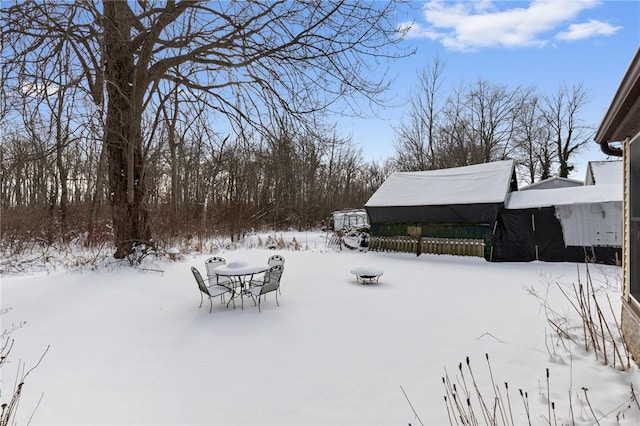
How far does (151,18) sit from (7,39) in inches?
124

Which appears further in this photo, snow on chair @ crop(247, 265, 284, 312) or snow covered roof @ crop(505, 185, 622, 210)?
snow covered roof @ crop(505, 185, 622, 210)

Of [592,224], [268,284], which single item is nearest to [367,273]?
[268,284]

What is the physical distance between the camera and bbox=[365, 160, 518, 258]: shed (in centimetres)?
1178

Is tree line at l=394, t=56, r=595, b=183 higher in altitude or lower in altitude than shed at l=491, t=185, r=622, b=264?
higher

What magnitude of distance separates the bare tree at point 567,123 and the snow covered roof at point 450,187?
22995 mm

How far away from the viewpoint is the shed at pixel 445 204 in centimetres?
1178

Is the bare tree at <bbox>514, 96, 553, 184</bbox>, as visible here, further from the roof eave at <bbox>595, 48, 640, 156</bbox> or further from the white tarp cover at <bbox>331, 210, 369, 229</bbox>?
the roof eave at <bbox>595, 48, 640, 156</bbox>

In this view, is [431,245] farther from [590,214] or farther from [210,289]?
[210,289]

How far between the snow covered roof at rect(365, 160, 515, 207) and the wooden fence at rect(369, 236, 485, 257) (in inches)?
50.3

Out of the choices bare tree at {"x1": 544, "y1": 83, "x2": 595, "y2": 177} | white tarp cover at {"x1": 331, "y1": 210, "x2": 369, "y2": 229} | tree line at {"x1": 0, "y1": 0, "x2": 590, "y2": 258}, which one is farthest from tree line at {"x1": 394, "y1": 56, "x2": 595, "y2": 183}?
tree line at {"x1": 0, "y1": 0, "x2": 590, "y2": 258}

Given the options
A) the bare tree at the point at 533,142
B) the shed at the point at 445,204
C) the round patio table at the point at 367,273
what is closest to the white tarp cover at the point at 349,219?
the shed at the point at 445,204

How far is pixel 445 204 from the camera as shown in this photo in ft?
40.9

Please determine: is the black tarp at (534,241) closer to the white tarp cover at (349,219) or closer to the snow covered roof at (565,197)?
the snow covered roof at (565,197)

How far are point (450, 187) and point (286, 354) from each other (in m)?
10.9
